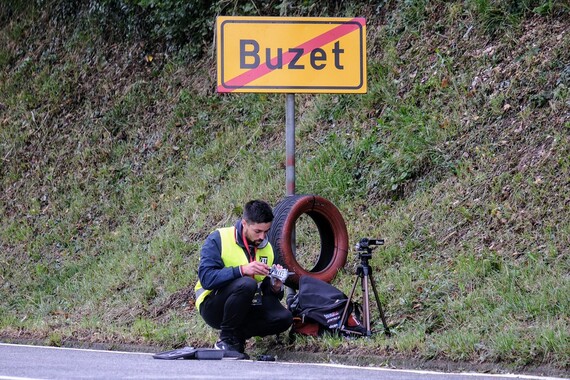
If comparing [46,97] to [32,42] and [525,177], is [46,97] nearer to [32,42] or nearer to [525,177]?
[32,42]

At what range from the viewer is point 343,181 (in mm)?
13039

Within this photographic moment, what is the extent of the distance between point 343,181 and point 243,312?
4.32 m

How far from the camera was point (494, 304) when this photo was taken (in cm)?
898

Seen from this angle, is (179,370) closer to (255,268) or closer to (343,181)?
(255,268)

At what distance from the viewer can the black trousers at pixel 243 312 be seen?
29.5 ft

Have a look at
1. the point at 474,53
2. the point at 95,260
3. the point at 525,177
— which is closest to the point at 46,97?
the point at 95,260

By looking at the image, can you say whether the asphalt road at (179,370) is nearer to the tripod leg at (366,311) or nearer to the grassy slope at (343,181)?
the grassy slope at (343,181)

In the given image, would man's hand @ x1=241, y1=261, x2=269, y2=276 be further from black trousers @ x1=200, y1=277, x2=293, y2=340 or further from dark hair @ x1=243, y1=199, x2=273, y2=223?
dark hair @ x1=243, y1=199, x2=273, y2=223

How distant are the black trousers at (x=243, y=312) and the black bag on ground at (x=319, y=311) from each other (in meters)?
0.16

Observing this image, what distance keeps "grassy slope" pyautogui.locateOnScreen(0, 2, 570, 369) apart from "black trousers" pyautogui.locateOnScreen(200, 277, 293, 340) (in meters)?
0.32

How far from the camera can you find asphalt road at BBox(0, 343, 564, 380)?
23.8ft

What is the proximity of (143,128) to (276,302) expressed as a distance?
30.8ft

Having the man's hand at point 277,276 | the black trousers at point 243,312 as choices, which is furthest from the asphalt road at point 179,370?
the man's hand at point 277,276

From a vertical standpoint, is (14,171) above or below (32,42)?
below
